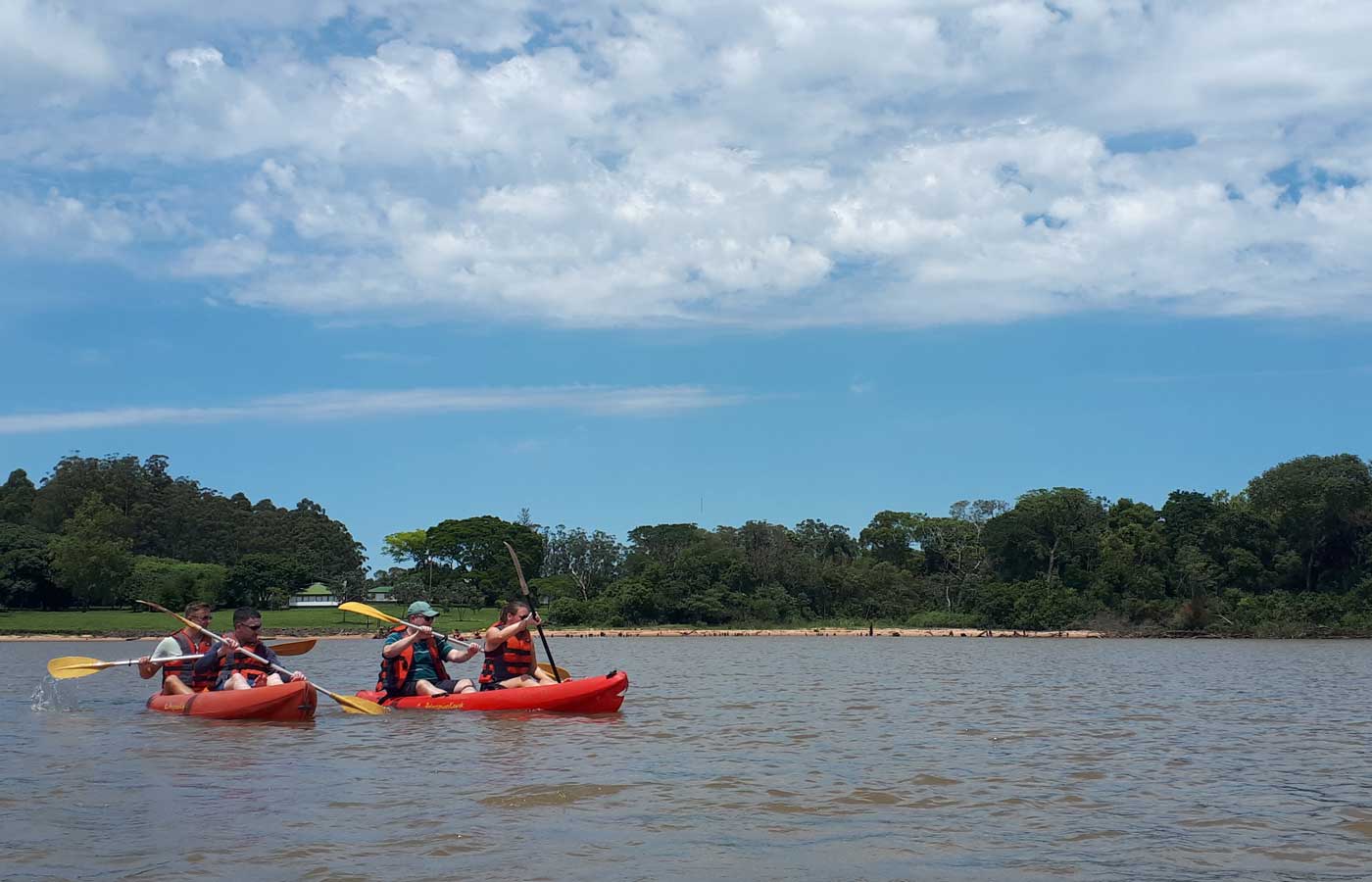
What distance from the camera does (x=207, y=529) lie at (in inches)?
3393

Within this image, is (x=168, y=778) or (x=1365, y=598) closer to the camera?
(x=168, y=778)

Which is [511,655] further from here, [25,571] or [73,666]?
[25,571]

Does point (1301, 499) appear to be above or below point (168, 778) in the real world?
above

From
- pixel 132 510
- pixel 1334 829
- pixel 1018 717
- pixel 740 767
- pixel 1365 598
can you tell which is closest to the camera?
pixel 1334 829

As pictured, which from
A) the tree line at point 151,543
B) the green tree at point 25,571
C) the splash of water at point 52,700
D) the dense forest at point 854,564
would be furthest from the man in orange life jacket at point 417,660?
the green tree at point 25,571

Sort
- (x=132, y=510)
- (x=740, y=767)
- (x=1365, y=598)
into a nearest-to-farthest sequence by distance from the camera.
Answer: (x=740, y=767)
(x=1365, y=598)
(x=132, y=510)

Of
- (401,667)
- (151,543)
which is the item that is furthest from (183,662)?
(151,543)

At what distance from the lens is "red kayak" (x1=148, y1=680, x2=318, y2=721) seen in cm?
1342

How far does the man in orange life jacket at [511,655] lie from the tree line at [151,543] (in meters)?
51.9

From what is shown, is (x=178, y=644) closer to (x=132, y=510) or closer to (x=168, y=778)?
(x=168, y=778)

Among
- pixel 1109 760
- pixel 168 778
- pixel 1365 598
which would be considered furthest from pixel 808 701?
pixel 1365 598

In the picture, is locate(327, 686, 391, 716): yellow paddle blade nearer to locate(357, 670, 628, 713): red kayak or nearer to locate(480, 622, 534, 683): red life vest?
locate(357, 670, 628, 713): red kayak

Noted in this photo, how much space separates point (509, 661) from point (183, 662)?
393 centimetres

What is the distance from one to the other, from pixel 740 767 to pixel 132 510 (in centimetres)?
8344
